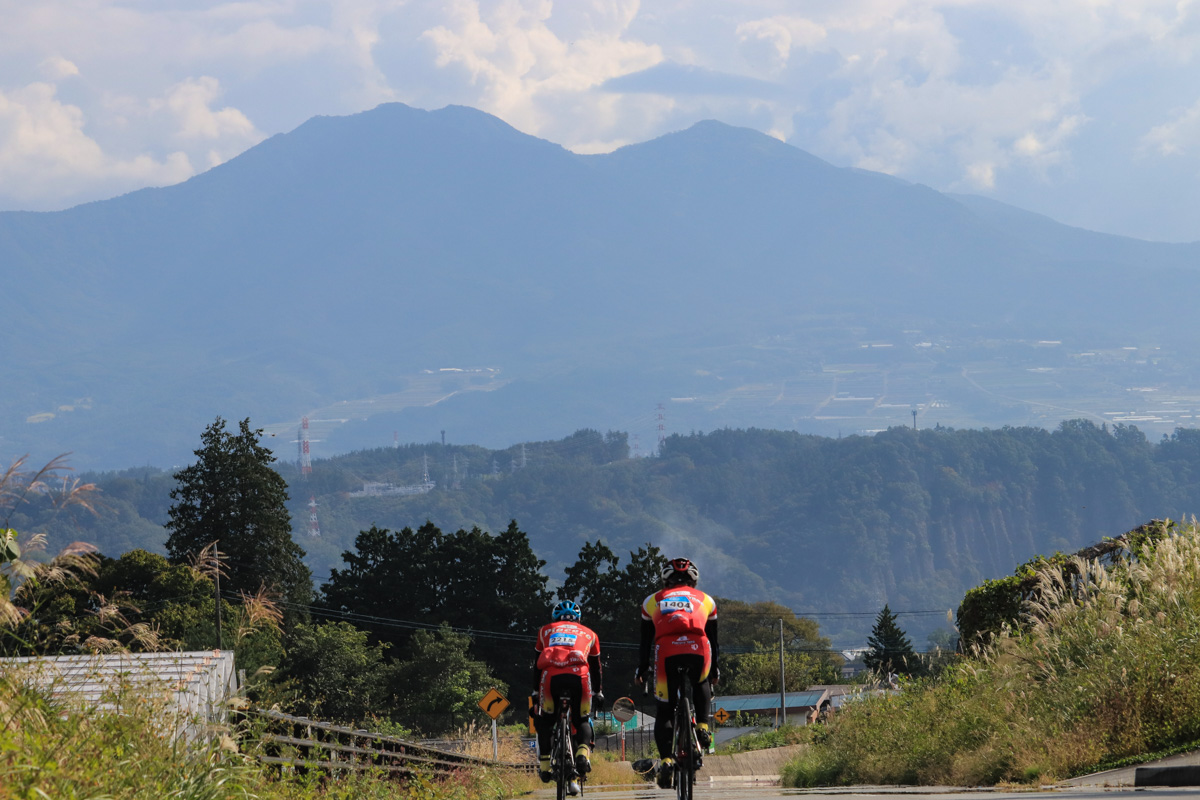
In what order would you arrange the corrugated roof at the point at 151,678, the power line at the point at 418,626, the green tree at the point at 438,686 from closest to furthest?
the corrugated roof at the point at 151,678 → the green tree at the point at 438,686 → the power line at the point at 418,626

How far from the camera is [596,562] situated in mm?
81688

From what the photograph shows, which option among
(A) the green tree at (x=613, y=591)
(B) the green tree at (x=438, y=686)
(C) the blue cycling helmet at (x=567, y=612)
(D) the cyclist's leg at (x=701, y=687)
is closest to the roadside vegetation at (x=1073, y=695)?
(D) the cyclist's leg at (x=701, y=687)

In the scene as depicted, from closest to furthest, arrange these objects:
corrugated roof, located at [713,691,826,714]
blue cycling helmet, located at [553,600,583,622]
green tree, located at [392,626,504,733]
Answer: blue cycling helmet, located at [553,600,583,622], green tree, located at [392,626,504,733], corrugated roof, located at [713,691,826,714]

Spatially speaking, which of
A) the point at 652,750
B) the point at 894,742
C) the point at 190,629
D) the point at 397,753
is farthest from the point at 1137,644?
the point at 190,629

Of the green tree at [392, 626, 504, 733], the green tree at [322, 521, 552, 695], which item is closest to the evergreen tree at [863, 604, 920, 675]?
the green tree at [322, 521, 552, 695]

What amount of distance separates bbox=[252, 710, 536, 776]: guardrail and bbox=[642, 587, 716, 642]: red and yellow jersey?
8.90 feet

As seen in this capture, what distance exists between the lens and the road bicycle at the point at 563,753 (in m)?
9.80

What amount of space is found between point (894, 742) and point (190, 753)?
32.5 ft

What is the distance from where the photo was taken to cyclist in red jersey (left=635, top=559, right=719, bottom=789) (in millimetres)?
→ 8805

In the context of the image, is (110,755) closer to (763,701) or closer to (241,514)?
(241,514)

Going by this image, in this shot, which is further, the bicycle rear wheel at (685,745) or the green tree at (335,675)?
the green tree at (335,675)

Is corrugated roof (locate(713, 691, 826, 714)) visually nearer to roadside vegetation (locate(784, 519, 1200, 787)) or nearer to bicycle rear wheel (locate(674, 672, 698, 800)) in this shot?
roadside vegetation (locate(784, 519, 1200, 787))

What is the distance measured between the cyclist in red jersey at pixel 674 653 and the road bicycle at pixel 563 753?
41.2 inches

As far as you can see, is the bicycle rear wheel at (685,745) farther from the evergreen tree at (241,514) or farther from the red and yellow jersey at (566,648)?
the evergreen tree at (241,514)
